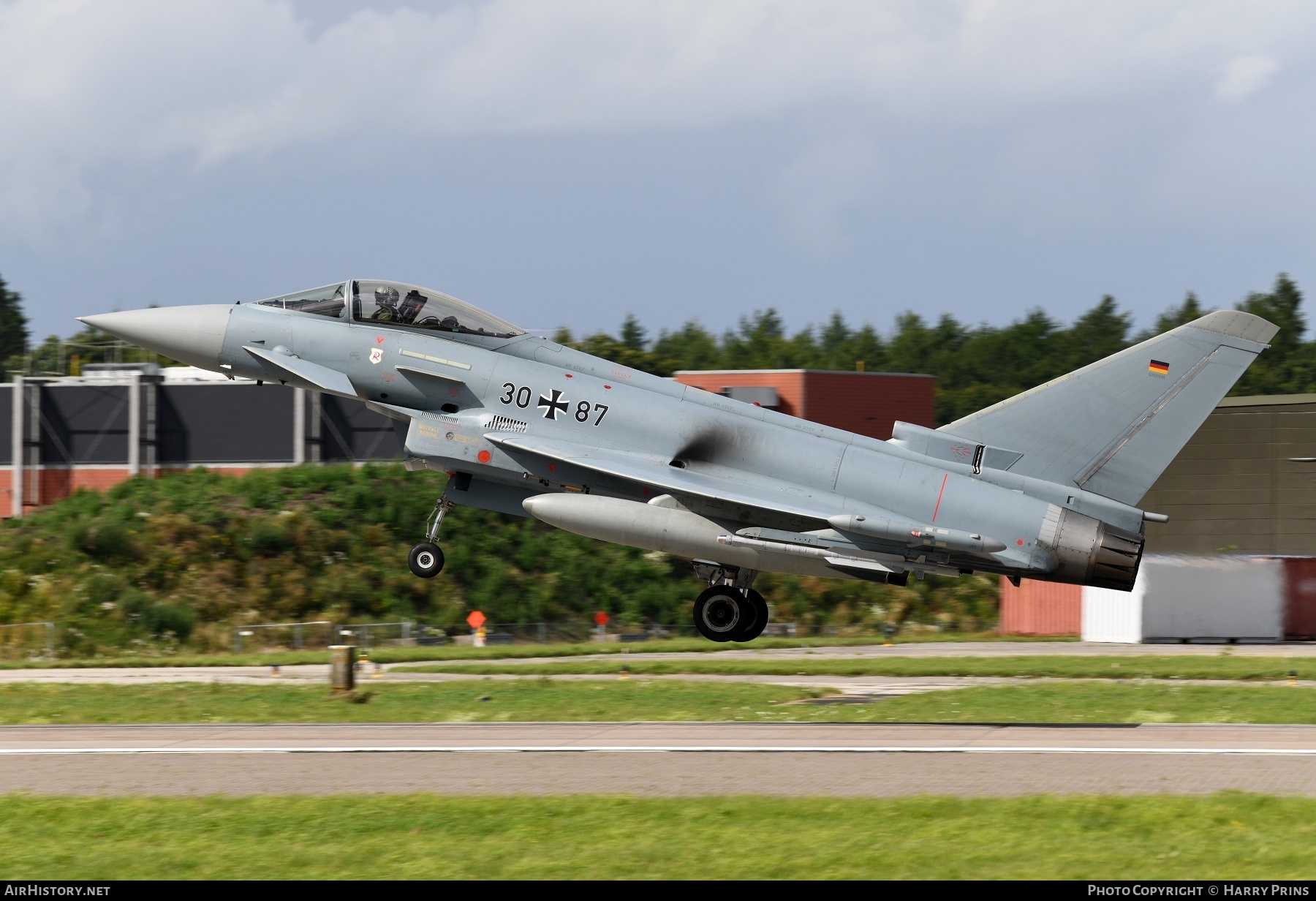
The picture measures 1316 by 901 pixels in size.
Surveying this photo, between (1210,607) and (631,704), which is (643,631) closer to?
(1210,607)

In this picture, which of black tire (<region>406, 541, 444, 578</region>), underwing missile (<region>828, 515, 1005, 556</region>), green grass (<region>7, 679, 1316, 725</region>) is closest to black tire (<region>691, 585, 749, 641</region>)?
underwing missile (<region>828, 515, 1005, 556</region>)

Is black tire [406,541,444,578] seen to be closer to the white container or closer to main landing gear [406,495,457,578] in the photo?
main landing gear [406,495,457,578]

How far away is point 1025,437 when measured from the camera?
2080 centimetres

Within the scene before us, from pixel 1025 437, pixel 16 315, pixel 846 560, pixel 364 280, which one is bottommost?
pixel 846 560

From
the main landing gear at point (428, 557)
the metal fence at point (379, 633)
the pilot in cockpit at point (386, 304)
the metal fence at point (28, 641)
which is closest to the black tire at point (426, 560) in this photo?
the main landing gear at point (428, 557)

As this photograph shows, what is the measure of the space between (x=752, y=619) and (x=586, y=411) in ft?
13.2

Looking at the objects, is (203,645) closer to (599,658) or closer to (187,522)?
(187,522)

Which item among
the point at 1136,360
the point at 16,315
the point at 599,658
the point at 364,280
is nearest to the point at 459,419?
the point at 364,280

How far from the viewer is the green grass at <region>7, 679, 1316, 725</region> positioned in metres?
25.7

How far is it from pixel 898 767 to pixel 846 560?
3238 mm

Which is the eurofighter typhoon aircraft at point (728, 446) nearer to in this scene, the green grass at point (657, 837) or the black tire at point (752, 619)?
the black tire at point (752, 619)

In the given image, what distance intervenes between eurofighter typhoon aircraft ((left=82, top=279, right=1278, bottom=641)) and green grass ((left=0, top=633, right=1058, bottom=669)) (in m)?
22.9

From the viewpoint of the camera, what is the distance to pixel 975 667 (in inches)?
1484

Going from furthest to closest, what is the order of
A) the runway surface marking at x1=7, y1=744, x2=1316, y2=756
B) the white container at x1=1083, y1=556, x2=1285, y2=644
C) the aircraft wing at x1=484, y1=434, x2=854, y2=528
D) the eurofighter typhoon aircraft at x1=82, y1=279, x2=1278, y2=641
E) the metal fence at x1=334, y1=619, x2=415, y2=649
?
1. the metal fence at x1=334, y1=619, x2=415, y2=649
2. the white container at x1=1083, y1=556, x2=1285, y2=644
3. the eurofighter typhoon aircraft at x1=82, y1=279, x2=1278, y2=641
4. the aircraft wing at x1=484, y1=434, x2=854, y2=528
5. the runway surface marking at x1=7, y1=744, x2=1316, y2=756
